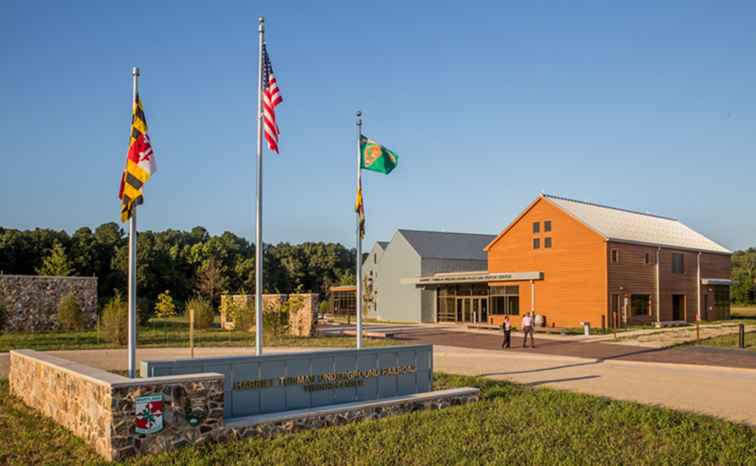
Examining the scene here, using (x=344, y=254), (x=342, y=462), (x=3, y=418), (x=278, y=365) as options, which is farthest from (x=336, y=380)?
(x=344, y=254)

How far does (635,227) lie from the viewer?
4603 centimetres

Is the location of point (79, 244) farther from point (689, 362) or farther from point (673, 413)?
point (673, 413)

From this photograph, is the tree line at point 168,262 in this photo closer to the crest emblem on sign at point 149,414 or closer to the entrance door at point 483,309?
the entrance door at point 483,309

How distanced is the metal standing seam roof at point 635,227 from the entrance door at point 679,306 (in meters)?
3.58

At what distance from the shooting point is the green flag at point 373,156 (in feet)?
55.5

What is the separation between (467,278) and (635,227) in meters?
12.4

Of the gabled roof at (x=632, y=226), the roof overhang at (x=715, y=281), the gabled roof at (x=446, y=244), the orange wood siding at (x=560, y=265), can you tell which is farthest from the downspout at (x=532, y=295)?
the roof overhang at (x=715, y=281)

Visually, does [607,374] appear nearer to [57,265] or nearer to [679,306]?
[679,306]

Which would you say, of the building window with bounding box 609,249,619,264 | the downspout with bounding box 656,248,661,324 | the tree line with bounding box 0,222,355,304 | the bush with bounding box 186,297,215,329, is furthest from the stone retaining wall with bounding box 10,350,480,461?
the tree line with bounding box 0,222,355,304

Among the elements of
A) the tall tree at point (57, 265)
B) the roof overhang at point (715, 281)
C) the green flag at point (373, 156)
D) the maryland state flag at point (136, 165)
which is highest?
the green flag at point (373, 156)

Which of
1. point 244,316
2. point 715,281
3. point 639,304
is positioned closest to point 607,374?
point 244,316

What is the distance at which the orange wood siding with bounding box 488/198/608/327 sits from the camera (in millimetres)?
39281

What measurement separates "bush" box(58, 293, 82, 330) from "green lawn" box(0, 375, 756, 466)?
23.2m

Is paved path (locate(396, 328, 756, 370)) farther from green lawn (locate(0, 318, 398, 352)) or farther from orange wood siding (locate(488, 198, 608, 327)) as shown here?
orange wood siding (locate(488, 198, 608, 327))
